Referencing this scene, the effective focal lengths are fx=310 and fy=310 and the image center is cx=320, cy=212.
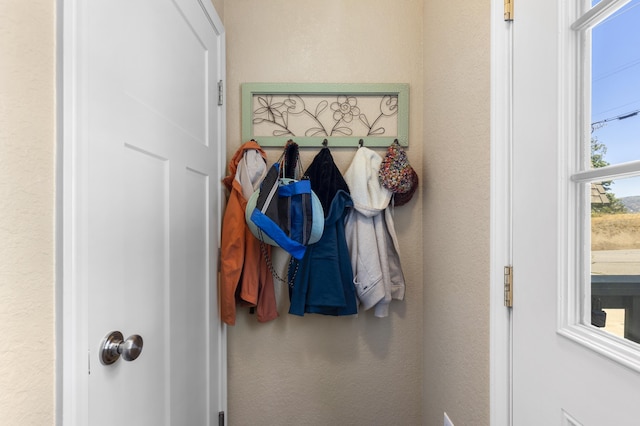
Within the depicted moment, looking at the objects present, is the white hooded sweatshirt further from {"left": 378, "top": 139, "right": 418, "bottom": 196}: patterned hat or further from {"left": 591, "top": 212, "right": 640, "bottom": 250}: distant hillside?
{"left": 591, "top": 212, "right": 640, "bottom": 250}: distant hillside

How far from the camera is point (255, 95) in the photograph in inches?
58.3

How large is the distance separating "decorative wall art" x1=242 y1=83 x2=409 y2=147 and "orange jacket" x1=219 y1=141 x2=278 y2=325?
5.8 inches

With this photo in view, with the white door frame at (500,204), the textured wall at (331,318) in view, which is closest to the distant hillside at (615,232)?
the white door frame at (500,204)

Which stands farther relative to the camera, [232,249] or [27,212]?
[232,249]

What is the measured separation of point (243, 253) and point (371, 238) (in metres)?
0.57

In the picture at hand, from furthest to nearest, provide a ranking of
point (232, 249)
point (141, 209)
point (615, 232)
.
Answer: point (232, 249) → point (141, 209) → point (615, 232)

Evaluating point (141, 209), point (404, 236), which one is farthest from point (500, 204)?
point (141, 209)

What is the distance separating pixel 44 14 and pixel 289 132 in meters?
1.01

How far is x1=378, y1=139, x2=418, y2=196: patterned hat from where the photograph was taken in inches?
53.9

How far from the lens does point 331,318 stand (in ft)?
4.94

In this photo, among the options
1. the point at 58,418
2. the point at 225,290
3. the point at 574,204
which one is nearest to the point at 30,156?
the point at 58,418

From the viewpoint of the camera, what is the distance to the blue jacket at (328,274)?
1.34m

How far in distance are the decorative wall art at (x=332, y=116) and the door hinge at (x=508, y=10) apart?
615 millimetres

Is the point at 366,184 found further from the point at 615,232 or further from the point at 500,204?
the point at 615,232
